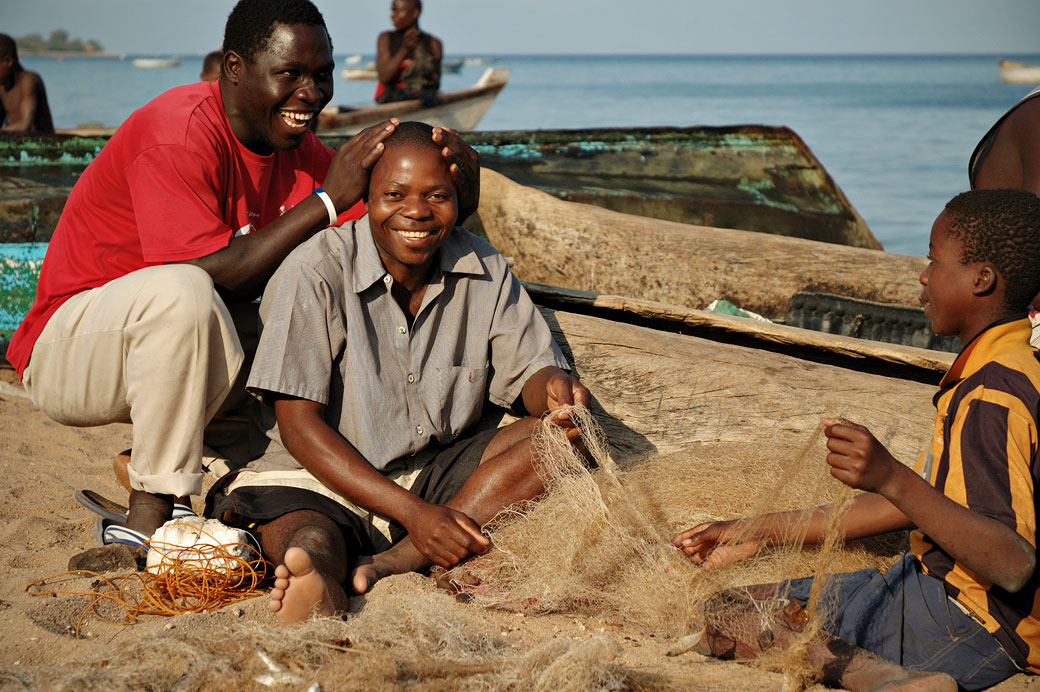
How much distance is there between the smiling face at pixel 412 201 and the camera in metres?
2.76

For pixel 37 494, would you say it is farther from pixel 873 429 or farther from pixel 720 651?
pixel 873 429

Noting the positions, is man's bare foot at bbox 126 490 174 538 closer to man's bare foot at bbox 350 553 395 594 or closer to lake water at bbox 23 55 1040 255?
man's bare foot at bbox 350 553 395 594

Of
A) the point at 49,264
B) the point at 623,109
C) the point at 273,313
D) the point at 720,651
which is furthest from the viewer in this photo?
the point at 623,109

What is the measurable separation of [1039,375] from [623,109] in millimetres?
38400

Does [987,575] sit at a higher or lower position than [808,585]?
higher

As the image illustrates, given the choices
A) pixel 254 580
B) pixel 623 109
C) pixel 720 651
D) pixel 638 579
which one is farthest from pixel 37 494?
pixel 623 109

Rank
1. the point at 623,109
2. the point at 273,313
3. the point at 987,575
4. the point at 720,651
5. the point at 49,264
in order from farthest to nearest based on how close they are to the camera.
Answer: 1. the point at 623,109
2. the point at 49,264
3. the point at 273,313
4. the point at 720,651
5. the point at 987,575

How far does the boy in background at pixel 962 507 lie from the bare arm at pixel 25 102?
345 inches

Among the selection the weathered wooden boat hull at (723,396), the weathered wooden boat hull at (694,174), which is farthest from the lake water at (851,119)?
the weathered wooden boat hull at (723,396)

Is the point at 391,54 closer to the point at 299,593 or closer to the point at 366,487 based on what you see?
the point at 366,487

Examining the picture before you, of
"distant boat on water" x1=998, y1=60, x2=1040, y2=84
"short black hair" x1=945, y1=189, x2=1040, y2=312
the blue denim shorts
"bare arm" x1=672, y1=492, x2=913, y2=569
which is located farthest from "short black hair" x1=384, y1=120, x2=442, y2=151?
"distant boat on water" x1=998, y1=60, x2=1040, y2=84

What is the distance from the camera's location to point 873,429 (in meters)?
2.92

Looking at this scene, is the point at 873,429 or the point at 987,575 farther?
the point at 873,429

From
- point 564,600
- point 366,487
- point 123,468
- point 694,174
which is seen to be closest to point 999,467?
point 564,600
